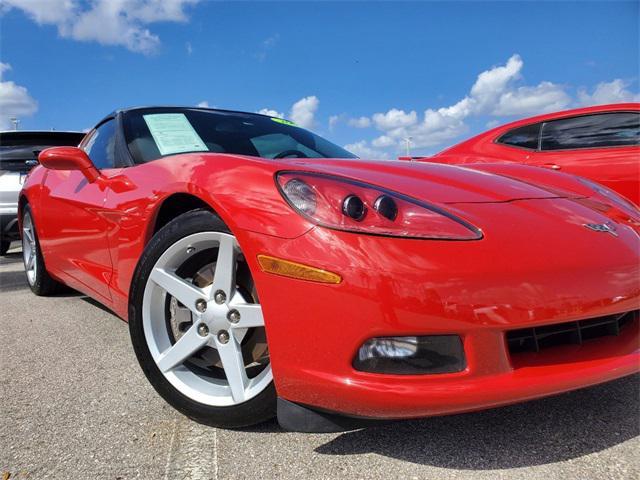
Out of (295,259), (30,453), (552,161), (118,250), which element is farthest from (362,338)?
(552,161)

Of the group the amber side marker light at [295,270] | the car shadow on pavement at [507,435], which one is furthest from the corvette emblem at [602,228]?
the amber side marker light at [295,270]

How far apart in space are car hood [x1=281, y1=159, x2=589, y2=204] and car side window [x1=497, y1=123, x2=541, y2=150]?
270cm

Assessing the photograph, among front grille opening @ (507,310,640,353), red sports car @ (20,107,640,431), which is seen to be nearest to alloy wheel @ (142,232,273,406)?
red sports car @ (20,107,640,431)

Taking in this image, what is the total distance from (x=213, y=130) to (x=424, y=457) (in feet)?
5.64

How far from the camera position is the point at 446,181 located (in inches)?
68.1

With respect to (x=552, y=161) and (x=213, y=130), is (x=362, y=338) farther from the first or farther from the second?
(x=552, y=161)

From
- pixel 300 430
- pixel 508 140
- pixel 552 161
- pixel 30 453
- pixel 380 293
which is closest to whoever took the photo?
pixel 380 293

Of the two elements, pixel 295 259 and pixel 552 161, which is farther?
pixel 552 161

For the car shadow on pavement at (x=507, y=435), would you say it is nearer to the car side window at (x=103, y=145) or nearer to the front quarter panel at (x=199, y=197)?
the front quarter panel at (x=199, y=197)

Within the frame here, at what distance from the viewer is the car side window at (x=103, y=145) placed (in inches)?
103

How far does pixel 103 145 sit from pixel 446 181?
200 centimetres

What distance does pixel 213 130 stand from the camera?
2445mm

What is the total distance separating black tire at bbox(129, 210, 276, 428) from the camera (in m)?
1.55

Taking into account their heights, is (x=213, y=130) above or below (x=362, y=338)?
above
